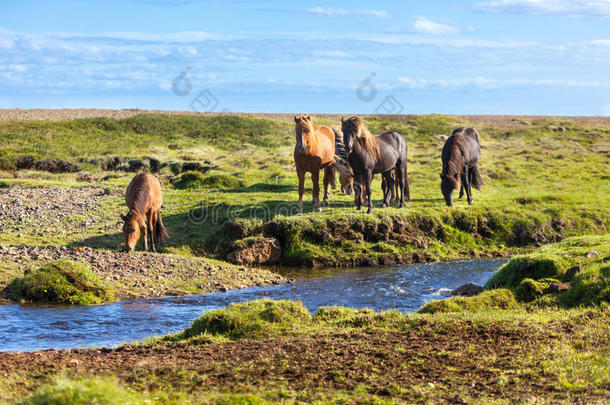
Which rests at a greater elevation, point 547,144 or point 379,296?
point 547,144

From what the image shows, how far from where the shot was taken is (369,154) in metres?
22.3

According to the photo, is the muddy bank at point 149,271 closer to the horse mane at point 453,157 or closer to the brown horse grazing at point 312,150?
the brown horse grazing at point 312,150

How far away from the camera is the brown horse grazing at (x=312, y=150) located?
20.9 metres

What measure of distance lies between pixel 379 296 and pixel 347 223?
5616 mm

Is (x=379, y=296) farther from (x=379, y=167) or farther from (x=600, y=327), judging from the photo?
(x=379, y=167)

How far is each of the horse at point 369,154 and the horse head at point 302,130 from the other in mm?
1221

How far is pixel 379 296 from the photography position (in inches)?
613

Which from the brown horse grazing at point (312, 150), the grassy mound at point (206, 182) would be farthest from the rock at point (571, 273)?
the grassy mound at point (206, 182)

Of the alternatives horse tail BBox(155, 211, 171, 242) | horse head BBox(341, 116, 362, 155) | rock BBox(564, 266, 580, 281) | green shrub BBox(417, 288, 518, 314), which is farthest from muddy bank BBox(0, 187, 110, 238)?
rock BBox(564, 266, 580, 281)

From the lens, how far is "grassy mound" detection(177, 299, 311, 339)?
10.7m

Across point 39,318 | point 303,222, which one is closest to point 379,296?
point 303,222

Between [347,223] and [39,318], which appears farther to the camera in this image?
[347,223]

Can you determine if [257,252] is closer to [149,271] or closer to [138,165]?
[149,271]

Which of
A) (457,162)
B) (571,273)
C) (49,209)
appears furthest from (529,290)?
(49,209)
